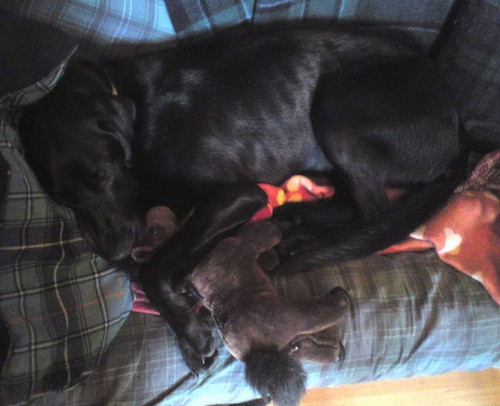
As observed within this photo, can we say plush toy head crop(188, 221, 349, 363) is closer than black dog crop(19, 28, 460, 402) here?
Yes

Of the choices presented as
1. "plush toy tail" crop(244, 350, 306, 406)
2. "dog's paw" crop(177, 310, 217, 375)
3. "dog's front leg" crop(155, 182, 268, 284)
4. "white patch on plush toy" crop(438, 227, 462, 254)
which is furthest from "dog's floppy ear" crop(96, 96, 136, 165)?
"white patch on plush toy" crop(438, 227, 462, 254)

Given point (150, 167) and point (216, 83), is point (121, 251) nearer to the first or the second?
point (150, 167)

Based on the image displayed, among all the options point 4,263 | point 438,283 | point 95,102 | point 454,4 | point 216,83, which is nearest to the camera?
point 4,263

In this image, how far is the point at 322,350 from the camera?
44.6 inches

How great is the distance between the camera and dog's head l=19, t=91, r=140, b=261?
121 centimetres

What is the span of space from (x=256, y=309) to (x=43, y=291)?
501 mm

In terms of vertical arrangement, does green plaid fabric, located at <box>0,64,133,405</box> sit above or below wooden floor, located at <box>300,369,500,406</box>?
above

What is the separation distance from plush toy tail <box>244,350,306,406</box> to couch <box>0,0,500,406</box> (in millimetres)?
180

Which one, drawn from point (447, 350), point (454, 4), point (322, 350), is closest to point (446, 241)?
point (447, 350)

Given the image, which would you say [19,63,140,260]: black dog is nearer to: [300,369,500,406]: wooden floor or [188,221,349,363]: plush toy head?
[188,221,349,363]: plush toy head

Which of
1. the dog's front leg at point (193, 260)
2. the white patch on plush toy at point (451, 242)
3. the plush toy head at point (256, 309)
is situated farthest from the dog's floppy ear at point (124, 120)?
the white patch on plush toy at point (451, 242)

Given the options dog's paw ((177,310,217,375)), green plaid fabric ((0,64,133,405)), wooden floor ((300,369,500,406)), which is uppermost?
green plaid fabric ((0,64,133,405))

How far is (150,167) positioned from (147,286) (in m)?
0.36

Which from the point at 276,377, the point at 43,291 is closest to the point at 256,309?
the point at 276,377
